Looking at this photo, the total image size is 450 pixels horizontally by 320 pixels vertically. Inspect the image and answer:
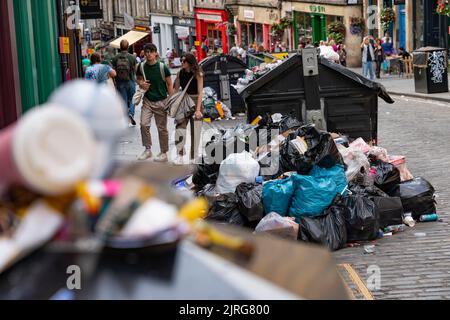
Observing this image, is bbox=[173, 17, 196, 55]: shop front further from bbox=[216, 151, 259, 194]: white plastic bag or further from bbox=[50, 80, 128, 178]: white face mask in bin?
bbox=[50, 80, 128, 178]: white face mask in bin

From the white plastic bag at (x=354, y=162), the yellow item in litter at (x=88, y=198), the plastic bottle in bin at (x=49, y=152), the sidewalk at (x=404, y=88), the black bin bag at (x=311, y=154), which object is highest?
the plastic bottle in bin at (x=49, y=152)

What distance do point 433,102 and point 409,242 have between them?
15.0 meters

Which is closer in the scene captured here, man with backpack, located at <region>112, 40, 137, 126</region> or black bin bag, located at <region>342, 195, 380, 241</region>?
black bin bag, located at <region>342, 195, 380, 241</region>

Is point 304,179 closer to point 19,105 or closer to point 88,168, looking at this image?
point 19,105

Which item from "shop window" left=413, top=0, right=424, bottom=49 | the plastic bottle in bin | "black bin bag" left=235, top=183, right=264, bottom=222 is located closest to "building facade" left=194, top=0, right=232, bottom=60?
"shop window" left=413, top=0, right=424, bottom=49

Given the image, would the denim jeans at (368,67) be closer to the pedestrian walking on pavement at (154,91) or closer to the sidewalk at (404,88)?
the sidewalk at (404,88)

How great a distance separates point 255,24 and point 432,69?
123 ft

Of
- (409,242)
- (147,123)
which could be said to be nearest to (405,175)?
(409,242)

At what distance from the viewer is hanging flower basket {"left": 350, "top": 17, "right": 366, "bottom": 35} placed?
4409cm

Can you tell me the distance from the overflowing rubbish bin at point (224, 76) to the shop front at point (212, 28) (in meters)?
40.7

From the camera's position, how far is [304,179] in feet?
25.3

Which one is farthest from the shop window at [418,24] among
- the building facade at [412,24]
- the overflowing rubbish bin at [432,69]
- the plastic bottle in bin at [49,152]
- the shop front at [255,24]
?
the plastic bottle in bin at [49,152]

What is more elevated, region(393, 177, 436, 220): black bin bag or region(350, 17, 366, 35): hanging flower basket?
region(350, 17, 366, 35): hanging flower basket

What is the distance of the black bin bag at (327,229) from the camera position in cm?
737
